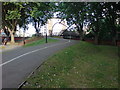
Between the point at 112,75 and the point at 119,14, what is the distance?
Answer: 12501mm

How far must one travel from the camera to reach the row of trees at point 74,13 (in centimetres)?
1572

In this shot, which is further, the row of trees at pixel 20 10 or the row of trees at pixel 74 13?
the row of trees at pixel 20 10

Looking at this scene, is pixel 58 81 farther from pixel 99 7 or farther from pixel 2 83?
pixel 99 7

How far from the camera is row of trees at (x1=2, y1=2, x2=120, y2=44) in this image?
1572 centimetres

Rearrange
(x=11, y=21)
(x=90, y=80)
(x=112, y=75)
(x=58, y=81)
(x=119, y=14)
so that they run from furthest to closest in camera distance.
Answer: (x=11, y=21), (x=119, y=14), (x=112, y=75), (x=90, y=80), (x=58, y=81)

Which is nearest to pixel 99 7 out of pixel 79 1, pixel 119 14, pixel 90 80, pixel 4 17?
pixel 79 1

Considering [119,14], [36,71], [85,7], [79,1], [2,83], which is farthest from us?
[119,14]

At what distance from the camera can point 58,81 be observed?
7.36 meters

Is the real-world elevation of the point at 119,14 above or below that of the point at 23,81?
above

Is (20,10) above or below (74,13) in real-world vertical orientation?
above

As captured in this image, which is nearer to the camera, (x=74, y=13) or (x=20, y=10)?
(x=74, y=13)

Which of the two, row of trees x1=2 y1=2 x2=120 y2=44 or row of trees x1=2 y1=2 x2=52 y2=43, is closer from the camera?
row of trees x1=2 y1=2 x2=120 y2=44

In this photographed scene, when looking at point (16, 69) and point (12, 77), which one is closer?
point (12, 77)

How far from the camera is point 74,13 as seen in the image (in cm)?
1590
